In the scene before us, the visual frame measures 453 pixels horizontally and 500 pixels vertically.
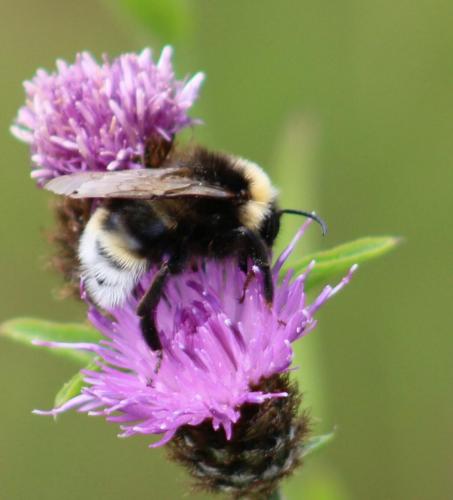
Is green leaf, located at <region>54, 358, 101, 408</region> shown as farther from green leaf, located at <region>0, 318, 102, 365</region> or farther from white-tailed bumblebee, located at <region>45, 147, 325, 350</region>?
green leaf, located at <region>0, 318, 102, 365</region>

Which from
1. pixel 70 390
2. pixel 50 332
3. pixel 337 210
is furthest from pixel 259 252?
pixel 337 210

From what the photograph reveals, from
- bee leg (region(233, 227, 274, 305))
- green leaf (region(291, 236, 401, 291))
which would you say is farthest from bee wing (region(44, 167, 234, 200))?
green leaf (region(291, 236, 401, 291))

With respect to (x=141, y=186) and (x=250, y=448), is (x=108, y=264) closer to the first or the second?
(x=141, y=186)

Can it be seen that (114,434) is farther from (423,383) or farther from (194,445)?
(194,445)

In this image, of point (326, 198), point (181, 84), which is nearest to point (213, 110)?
point (326, 198)

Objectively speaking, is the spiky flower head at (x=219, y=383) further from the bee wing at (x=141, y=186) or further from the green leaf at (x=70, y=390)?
the bee wing at (x=141, y=186)
